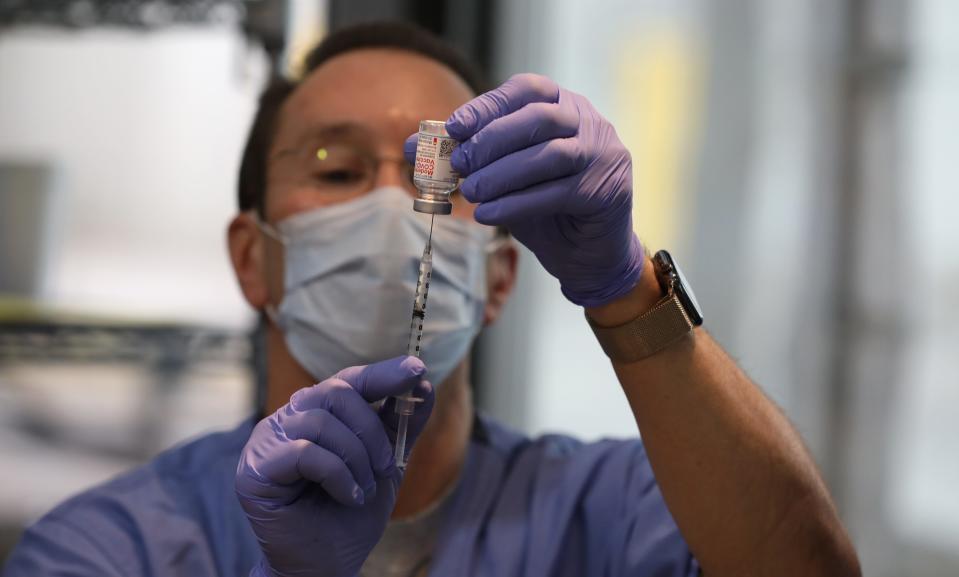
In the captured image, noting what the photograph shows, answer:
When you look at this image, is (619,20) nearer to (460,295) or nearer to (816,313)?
(816,313)

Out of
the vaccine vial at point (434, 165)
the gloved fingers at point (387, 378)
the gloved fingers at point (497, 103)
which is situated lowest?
the gloved fingers at point (387, 378)

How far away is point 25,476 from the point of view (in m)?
2.06

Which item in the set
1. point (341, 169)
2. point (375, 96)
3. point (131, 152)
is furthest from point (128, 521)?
point (131, 152)

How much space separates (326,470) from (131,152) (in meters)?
1.49

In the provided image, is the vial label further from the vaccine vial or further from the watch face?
the watch face

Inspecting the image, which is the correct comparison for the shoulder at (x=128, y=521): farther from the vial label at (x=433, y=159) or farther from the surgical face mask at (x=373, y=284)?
the vial label at (x=433, y=159)

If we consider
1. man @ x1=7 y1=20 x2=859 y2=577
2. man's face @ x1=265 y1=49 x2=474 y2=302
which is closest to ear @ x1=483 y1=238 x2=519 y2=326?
man @ x1=7 y1=20 x2=859 y2=577

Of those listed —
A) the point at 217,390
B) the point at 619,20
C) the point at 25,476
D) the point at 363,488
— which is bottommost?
the point at 25,476

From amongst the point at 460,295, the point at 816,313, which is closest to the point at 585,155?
the point at 460,295

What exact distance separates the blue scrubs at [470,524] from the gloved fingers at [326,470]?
298mm

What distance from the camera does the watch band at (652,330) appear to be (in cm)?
98

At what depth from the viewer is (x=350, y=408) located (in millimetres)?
890

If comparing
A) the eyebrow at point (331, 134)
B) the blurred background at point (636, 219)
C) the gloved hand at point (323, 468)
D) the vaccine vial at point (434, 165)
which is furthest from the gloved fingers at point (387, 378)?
the blurred background at point (636, 219)

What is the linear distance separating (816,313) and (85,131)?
7.53 feet
